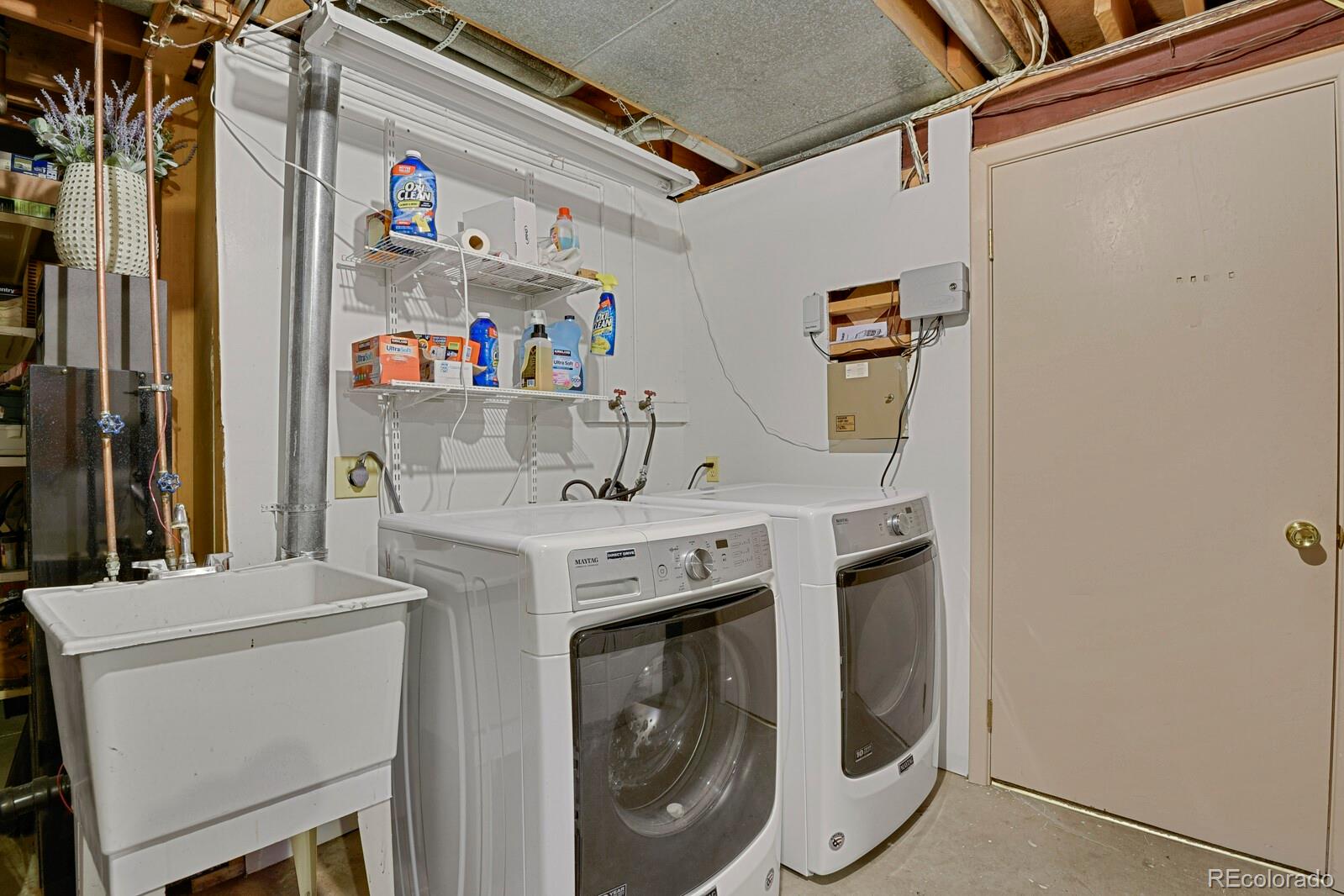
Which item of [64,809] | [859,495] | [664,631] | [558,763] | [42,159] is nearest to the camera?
[558,763]

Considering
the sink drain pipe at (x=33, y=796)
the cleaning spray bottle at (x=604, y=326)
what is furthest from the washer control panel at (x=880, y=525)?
the sink drain pipe at (x=33, y=796)

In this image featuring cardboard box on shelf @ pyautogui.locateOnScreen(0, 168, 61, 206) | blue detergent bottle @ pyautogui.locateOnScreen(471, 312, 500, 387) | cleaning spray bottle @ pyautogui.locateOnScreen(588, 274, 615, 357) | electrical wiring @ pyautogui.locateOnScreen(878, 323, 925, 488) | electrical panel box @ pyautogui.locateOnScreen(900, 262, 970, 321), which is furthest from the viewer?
cleaning spray bottle @ pyautogui.locateOnScreen(588, 274, 615, 357)

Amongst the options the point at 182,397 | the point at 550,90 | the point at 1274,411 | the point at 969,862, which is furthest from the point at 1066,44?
the point at 182,397

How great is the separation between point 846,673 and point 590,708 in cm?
77

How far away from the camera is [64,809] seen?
4.90 feet

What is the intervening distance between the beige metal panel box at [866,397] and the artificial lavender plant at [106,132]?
212 cm

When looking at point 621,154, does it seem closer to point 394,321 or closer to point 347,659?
point 394,321

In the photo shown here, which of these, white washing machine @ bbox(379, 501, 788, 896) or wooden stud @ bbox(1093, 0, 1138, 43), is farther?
wooden stud @ bbox(1093, 0, 1138, 43)

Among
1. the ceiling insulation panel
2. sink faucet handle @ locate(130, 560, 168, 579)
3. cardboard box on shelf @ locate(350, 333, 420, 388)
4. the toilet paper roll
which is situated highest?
the ceiling insulation panel

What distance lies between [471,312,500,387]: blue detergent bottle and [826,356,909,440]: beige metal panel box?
1226 millimetres

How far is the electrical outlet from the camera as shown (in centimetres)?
194

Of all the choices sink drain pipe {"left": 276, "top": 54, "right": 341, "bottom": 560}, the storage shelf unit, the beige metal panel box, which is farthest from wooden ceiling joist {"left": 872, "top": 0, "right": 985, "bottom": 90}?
the storage shelf unit

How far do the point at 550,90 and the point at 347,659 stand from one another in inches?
78.7

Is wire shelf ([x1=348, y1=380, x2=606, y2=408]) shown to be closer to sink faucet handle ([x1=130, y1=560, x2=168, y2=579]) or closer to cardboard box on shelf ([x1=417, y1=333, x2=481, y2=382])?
cardboard box on shelf ([x1=417, y1=333, x2=481, y2=382])
